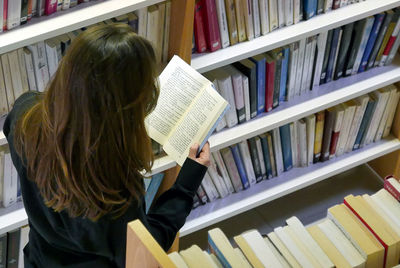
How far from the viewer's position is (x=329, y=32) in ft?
7.63

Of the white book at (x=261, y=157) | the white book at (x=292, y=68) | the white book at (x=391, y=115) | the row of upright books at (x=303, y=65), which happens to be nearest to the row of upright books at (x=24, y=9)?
the row of upright books at (x=303, y=65)

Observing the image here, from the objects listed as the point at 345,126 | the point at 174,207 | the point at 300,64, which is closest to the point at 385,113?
the point at 345,126

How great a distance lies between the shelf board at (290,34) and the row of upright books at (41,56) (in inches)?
7.2

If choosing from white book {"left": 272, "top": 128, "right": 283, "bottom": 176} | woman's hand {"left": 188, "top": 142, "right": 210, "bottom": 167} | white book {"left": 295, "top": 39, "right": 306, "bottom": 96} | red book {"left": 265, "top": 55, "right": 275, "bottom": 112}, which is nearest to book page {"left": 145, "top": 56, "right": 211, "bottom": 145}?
woman's hand {"left": 188, "top": 142, "right": 210, "bottom": 167}

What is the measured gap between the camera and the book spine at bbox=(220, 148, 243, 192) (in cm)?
241

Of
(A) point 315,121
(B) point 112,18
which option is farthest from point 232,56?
(A) point 315,121

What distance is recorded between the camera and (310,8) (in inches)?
87.7

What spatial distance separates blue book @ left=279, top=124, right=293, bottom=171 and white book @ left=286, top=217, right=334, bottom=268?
0.73 meters

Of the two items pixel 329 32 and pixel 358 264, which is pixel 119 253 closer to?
pixel 358 264

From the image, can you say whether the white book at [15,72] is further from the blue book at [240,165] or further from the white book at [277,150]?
the white book at [277,150]

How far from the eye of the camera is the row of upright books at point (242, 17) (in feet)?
6.79

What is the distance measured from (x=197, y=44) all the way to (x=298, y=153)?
0.71 m

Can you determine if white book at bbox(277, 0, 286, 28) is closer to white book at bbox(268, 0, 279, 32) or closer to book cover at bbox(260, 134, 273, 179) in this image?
white book at bbox(268, 0, 279, 32)

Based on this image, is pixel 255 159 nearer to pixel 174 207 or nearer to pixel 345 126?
pixel 345 126
